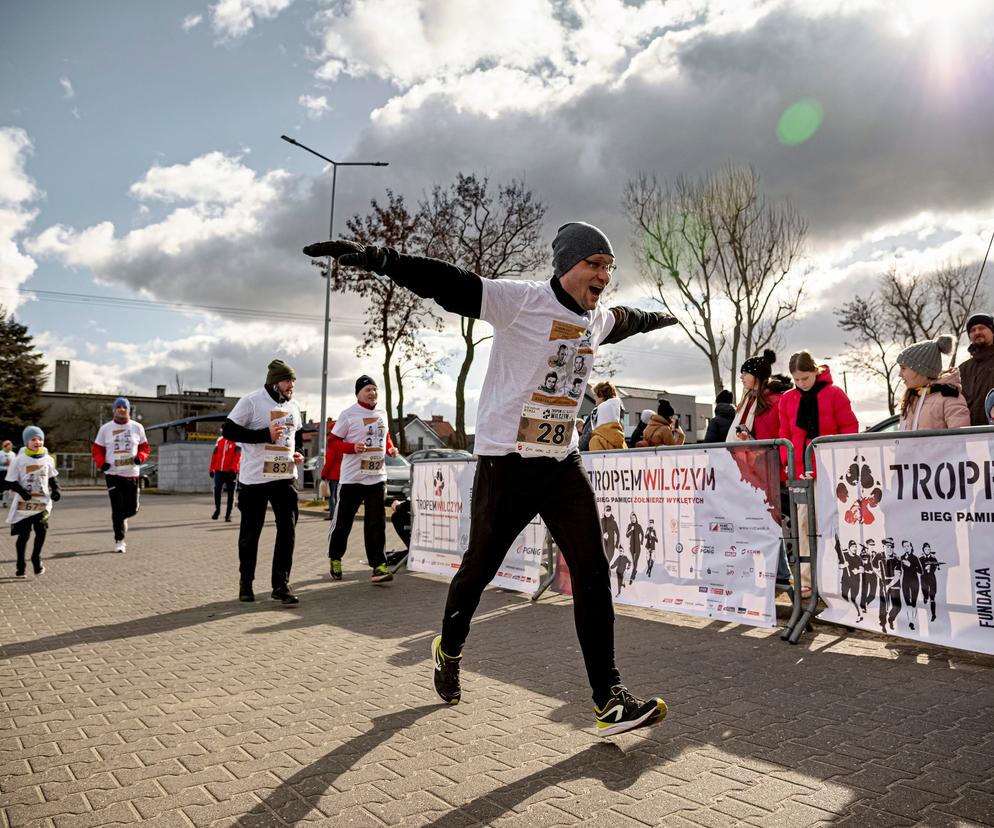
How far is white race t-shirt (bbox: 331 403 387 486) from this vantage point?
30.5ft

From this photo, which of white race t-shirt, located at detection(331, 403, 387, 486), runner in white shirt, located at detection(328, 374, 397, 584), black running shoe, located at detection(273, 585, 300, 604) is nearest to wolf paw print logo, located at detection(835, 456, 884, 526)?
black running shoe, located at detection(273, 585, 300, 604)

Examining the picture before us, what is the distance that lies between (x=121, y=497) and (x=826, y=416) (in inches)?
385

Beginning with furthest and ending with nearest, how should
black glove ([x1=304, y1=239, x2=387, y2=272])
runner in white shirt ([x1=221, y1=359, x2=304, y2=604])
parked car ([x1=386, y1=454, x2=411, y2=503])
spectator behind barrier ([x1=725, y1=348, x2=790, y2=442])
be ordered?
parked car ([x1=386, y1=454, x2=411, y2=503]) → spectator behind barrier ([x1=725, y1=348, x2=790, y2=442]) → runner in white shirt ([x1=221, y1=359, x2=304, y2=604]) → black glove ([x1=304, y1=239, x2=387, y2=272])

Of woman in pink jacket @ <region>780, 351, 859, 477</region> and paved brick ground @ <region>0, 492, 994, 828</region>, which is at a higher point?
woman in pink jacket @ <region>780, 351, 859, 477</region>

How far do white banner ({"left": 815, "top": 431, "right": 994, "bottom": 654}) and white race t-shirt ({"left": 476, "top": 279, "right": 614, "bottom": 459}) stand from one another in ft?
8.52

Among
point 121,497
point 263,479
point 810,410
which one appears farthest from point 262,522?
point 121,497

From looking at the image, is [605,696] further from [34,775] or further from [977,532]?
[977,532]

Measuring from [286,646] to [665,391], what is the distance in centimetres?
7770

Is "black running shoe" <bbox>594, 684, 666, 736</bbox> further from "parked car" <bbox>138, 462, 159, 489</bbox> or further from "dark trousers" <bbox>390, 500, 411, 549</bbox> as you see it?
"parked car" <bbox>138, 462, 159, 489</bbox>

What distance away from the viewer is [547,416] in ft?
12.5

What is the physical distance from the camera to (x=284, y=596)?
7484 millimetres

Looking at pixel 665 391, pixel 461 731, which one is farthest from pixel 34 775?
pixel 665 391

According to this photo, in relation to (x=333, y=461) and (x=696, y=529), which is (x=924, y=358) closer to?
(x=696, y=529)

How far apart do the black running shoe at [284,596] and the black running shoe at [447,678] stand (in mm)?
3649
